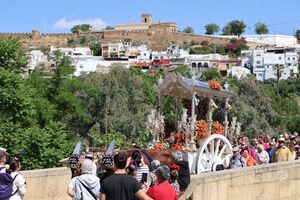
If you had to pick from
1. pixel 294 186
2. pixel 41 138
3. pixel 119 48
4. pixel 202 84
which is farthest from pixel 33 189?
pixel 119 48

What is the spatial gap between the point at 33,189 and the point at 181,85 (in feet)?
16.5

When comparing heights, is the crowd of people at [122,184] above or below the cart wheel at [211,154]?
above

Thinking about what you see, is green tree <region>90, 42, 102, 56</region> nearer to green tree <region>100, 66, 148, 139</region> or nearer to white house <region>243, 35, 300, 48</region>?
white house <region>243, 35, 300, 48</region>

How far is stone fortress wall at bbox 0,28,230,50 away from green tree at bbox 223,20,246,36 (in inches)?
436

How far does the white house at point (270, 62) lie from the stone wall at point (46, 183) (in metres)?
123

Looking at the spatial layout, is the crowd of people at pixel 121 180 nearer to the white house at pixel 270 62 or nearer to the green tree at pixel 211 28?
the white house at pixel 270 62

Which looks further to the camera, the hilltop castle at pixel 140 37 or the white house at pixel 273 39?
the hilltop castle at pixel 140 37

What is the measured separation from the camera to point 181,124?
609 inches

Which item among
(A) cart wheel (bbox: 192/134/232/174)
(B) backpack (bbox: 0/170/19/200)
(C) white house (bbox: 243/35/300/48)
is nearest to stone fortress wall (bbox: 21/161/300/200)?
(A) cart wheel (bbox: 192/134/232/174)

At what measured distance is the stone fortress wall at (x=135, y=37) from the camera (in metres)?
182

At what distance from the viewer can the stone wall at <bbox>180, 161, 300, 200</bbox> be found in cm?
948

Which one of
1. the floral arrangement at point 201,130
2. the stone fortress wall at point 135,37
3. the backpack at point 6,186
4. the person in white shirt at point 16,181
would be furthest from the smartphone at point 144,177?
the stone fortress wall at point 135,37

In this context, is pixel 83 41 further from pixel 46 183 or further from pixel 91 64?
pixel 46 183

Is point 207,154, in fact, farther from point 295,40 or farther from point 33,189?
point 295,40
